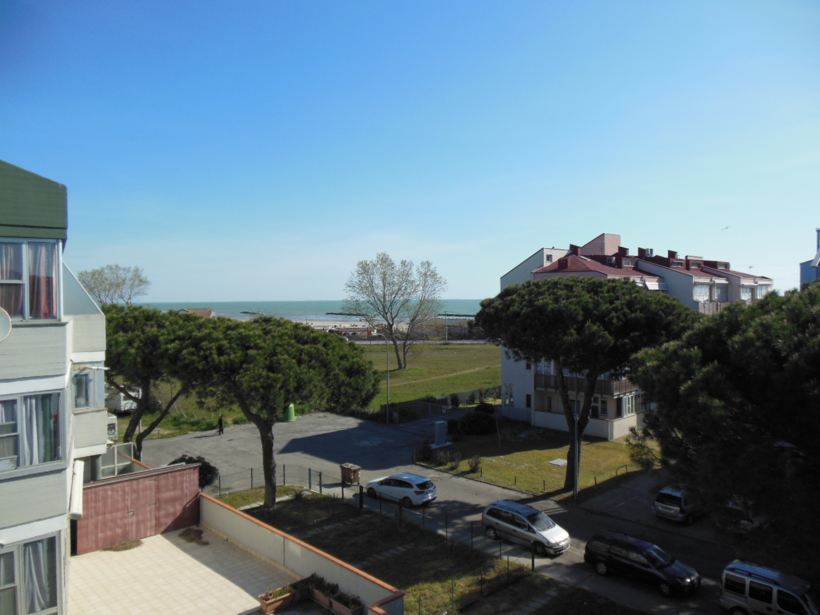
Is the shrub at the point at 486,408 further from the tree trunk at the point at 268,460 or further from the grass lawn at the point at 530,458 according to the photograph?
the tree trunk at the point at 268,460

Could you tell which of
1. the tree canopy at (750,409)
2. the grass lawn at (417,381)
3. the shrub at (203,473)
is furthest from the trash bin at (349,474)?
the tree canopy at (750,409)

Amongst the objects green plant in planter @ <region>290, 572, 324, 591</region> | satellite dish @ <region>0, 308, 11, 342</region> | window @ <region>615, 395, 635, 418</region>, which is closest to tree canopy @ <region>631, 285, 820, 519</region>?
green plant in planter @ <region>290, 572, 324, 591</region>

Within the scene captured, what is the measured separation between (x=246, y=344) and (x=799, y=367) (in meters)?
15.5

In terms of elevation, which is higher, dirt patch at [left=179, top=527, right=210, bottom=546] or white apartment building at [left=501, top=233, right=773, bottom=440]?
white apartment building at [left=501, top=233, right=773, bottom=440]

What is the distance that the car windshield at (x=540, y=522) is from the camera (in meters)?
17.1

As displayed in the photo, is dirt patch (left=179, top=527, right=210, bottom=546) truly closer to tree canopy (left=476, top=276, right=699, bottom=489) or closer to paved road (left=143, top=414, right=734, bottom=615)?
paved road (left=143, top=414, right=734, bottom=615)

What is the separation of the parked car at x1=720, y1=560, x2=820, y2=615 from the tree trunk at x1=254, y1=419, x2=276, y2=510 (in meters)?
14.5

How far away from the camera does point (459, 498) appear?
22.4 metres

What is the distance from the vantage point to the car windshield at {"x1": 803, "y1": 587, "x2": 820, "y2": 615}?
12.1 metres

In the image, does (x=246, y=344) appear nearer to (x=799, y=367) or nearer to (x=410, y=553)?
(x=410, y=553)

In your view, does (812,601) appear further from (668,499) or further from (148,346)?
(148,346)

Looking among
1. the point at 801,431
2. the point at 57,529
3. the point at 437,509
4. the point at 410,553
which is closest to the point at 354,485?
the point at 437,509

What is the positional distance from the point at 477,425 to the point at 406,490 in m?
13.0

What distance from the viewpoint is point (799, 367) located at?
9.73m
